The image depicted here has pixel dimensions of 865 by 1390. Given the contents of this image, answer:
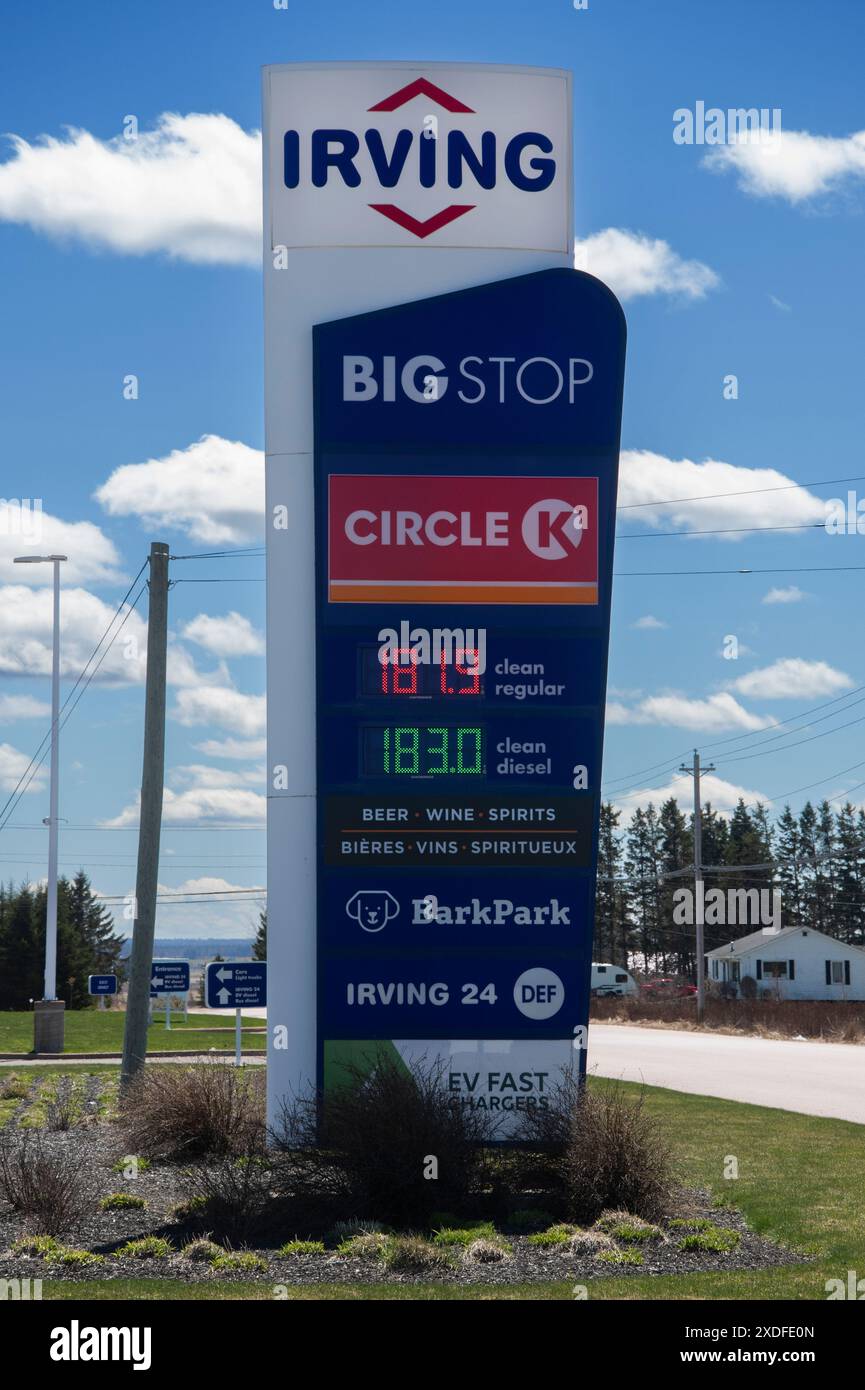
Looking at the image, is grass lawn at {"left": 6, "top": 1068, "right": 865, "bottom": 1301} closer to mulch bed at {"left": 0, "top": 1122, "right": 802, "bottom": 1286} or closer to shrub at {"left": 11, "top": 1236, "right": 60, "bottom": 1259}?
mulch bed at {"left": 0, "top": 1122, "right": 802, "bottom": 1286}

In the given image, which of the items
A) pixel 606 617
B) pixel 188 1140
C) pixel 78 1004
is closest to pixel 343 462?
pixel 606 617

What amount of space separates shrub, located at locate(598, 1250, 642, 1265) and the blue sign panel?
3368 mm

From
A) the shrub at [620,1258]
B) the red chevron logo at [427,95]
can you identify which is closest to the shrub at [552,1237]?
the shrub at [620,1258]

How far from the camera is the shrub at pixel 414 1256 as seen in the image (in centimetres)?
933

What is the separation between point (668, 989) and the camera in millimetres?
88688

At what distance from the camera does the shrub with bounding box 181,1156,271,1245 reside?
10.5 m

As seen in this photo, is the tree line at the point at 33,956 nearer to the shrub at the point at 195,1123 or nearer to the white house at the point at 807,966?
the white house at the point at 807,966

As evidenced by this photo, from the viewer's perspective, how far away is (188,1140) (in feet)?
44.5

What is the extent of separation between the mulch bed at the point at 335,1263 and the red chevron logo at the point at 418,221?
8787 mm

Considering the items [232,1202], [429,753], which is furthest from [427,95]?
[232,1202]

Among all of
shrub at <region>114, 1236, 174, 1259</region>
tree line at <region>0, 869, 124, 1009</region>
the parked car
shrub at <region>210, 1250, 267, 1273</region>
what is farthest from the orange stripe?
the parked car

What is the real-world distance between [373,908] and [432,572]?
299cm
